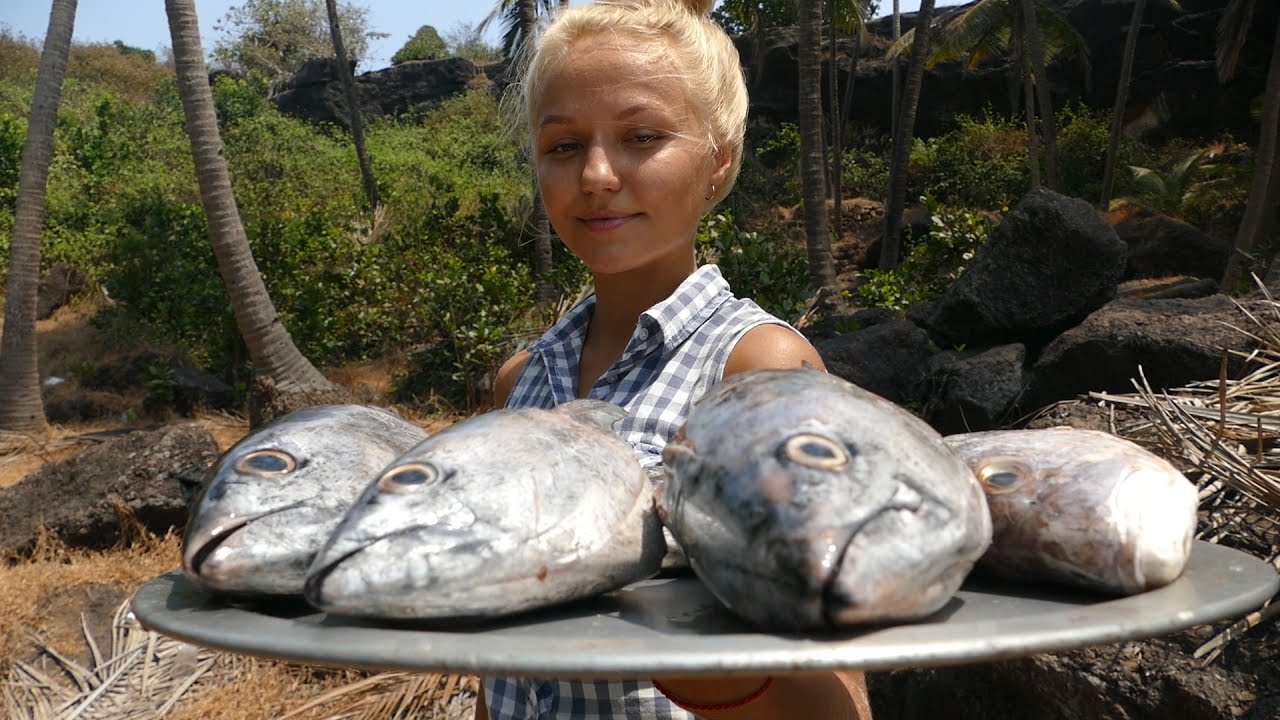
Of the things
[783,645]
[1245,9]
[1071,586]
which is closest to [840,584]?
[783,645]

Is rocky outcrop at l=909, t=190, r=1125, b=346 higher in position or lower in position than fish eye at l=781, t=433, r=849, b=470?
lower

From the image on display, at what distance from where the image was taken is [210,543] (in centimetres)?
92

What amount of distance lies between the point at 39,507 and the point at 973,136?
22.9 m

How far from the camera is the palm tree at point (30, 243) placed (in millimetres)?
9359

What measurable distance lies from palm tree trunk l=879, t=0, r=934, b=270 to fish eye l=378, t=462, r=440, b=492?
16237 millimetres

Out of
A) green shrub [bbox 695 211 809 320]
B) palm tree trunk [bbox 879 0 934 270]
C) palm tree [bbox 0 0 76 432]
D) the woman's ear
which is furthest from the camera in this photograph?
palm tree trunk [bbox 879 0 934 270]

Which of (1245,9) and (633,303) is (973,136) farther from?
(633,303)

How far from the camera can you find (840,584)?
2.37 ft

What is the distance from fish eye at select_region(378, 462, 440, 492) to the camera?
857mm

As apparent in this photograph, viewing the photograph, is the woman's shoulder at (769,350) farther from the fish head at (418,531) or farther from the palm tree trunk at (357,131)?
the palm tree trunk at (357,131)

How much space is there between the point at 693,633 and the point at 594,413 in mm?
457

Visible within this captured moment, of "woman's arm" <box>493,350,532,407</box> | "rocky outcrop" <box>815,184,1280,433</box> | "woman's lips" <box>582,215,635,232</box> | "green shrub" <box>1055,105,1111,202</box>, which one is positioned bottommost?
"green shrub" <box>1055,105,1111,202</box>

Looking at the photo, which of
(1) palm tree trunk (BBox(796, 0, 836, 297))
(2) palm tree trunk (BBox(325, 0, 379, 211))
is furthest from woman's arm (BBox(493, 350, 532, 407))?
(2) palm tree trunk (BBox(325, 0, 379, 211))

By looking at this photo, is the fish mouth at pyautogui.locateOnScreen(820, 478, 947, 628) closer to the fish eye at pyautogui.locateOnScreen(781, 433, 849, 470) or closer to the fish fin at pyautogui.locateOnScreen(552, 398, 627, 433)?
the fish eye at pyautogui.locateOnScreen(781, 433, 849, 470)
